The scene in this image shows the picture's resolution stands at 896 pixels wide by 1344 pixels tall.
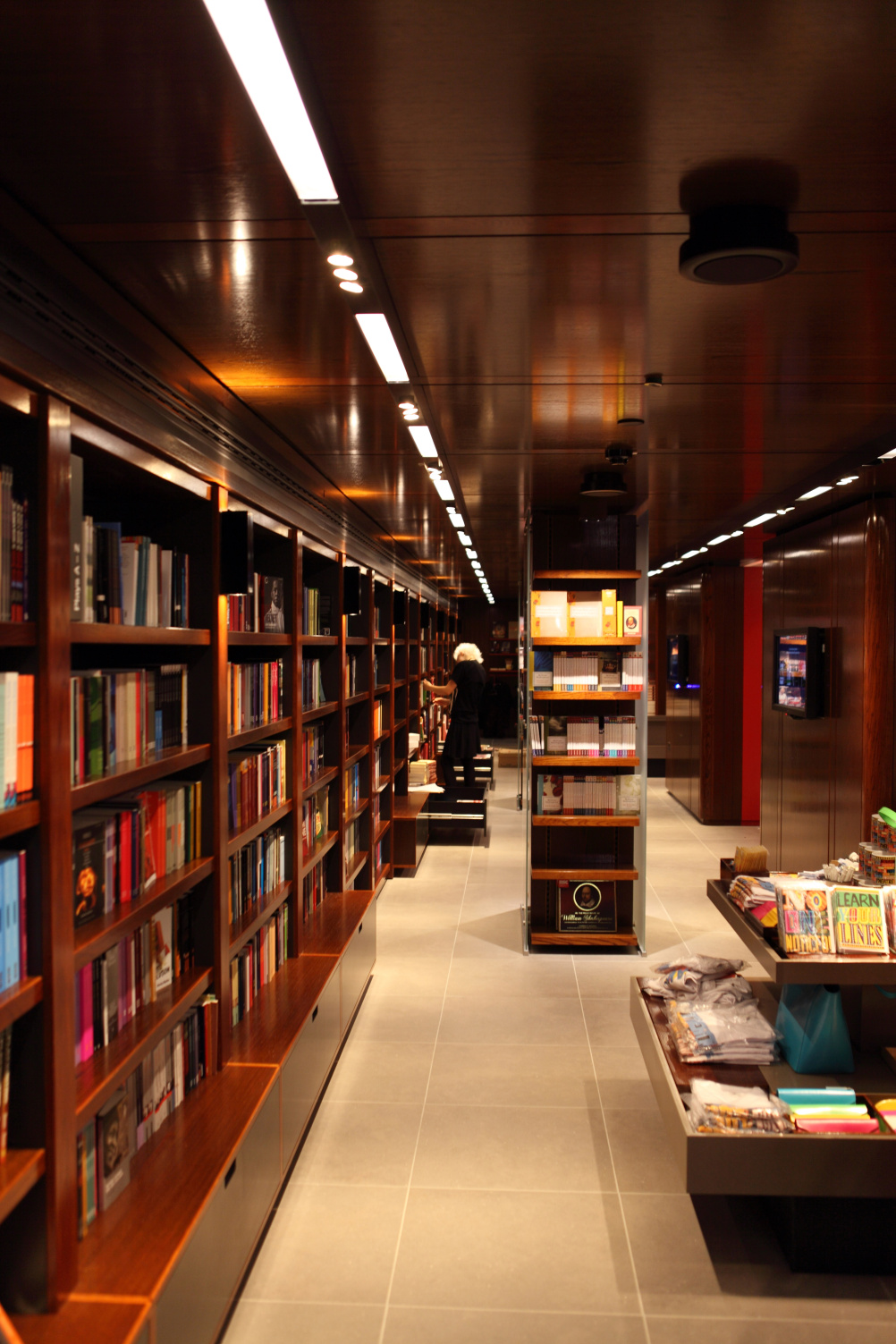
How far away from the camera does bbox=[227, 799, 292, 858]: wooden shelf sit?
333 cm

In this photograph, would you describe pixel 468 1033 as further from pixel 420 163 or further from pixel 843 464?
pixel 420 163

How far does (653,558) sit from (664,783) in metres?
4.58

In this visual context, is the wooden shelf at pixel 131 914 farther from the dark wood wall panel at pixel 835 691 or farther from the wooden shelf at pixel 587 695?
the dark wood wall panel at pixel 835 691

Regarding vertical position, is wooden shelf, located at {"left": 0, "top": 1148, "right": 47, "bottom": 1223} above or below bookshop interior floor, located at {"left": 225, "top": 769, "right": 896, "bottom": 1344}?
above


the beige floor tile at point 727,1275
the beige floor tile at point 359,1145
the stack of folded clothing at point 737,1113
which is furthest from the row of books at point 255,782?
the beige floor tile at point 727,1275

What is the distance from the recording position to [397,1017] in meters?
4.89

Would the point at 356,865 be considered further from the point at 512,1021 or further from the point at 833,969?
the point at 833,969

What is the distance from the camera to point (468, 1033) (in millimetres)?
4676

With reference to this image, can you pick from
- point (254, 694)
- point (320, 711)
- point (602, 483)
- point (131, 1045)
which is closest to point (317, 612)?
point (320, 711)

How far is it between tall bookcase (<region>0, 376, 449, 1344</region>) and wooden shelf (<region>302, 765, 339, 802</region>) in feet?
0.09

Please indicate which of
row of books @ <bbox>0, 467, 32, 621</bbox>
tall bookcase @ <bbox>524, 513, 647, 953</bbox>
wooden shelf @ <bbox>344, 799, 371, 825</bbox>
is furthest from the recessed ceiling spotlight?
row of books @ <bbox>0, 467, 32, 621</bbox>

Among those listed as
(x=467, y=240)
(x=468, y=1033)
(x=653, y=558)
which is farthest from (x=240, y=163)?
(x=653, y=558)

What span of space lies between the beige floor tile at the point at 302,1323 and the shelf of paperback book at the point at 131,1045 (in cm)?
81

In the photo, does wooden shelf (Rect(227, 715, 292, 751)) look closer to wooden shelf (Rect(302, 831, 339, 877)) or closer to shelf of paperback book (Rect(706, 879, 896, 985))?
wooden shelf (Rect(302, 831, 339, 877))
